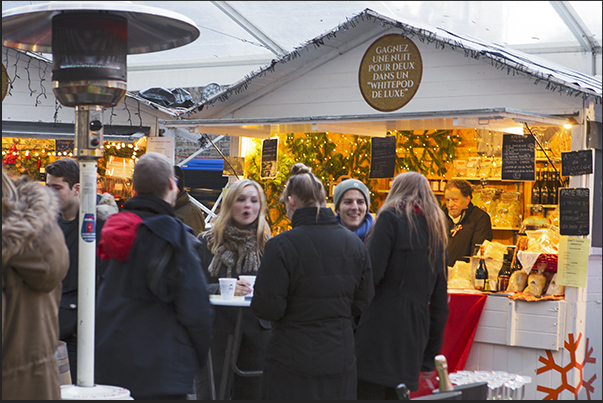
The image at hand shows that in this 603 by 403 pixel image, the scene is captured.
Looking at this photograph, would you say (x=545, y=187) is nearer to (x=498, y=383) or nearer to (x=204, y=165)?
(x=498, y=383)

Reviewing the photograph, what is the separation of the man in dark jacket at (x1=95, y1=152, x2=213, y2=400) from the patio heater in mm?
178

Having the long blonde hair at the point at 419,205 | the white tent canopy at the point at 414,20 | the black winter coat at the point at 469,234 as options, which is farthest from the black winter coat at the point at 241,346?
the white tent canopy at the point at 414,20

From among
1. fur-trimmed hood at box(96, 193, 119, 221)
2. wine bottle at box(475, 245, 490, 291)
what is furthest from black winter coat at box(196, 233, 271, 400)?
wine bottle at box(475, 245, 490, 291)

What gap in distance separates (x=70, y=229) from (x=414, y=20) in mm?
7277

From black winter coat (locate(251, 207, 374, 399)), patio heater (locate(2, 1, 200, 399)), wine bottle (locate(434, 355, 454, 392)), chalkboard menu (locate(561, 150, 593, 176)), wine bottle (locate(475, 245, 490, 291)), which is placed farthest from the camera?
wine bottle (locate(475, 245, 490, 291))

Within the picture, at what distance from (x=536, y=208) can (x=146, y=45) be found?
539 cm

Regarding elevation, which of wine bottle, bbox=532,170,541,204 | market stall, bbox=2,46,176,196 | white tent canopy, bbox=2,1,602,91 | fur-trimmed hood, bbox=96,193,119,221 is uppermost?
white tent canopy, bbox=2,1,602,91

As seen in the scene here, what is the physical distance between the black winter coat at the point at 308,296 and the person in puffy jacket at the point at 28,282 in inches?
45.3

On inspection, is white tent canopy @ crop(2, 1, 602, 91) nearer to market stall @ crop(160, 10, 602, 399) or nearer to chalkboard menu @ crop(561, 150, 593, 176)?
market stall @ crop(160, 10, 602, 399)

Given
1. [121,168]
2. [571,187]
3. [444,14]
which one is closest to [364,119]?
[571,187]

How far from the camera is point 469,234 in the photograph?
7.14 m

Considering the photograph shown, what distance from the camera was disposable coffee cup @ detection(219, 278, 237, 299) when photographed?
3.89 meters

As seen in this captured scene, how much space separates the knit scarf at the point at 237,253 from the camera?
13.9 feet

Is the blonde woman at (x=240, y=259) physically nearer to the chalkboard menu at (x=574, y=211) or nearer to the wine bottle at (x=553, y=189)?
the chalkboard menu at (x=574, y=211)
